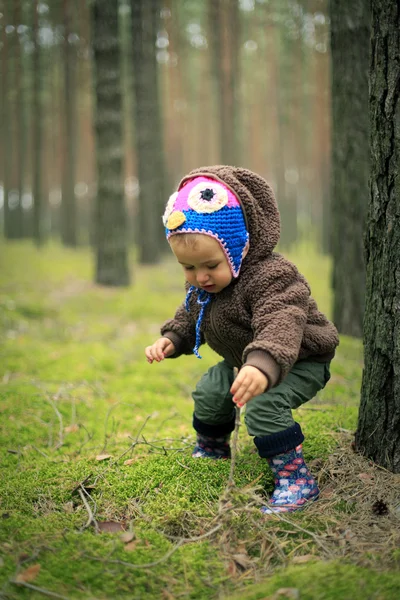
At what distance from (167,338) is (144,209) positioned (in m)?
10.4

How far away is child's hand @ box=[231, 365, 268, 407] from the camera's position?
226 cm

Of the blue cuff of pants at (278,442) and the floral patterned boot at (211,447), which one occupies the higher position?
the blue cuff of pants at (278,442)

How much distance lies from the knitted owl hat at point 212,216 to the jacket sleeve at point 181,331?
0.52m

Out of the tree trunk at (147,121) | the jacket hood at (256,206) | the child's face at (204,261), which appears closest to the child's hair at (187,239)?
the child's face at (204,261)

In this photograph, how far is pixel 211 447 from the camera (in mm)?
3098

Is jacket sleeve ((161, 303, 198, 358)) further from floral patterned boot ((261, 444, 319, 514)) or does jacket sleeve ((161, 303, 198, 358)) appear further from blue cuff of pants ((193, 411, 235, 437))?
floral patterned boot ((261, 444, 319, 514))

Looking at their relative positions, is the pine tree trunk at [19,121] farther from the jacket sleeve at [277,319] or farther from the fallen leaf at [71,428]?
the jacket sleeve at [277,319]

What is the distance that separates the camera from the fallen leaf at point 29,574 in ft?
6.40

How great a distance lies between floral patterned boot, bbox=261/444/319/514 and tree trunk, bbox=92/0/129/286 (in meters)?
7.60

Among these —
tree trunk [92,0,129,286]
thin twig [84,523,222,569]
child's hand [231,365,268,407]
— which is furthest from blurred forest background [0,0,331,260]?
thin twig [84,523,222,569]

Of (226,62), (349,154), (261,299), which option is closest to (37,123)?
(226,62)

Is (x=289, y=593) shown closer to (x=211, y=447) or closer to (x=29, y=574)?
(x=29, y=574)

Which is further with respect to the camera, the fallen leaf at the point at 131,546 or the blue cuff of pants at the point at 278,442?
the blue cuff of pants at the point at 278,442

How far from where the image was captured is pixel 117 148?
9508 mm
